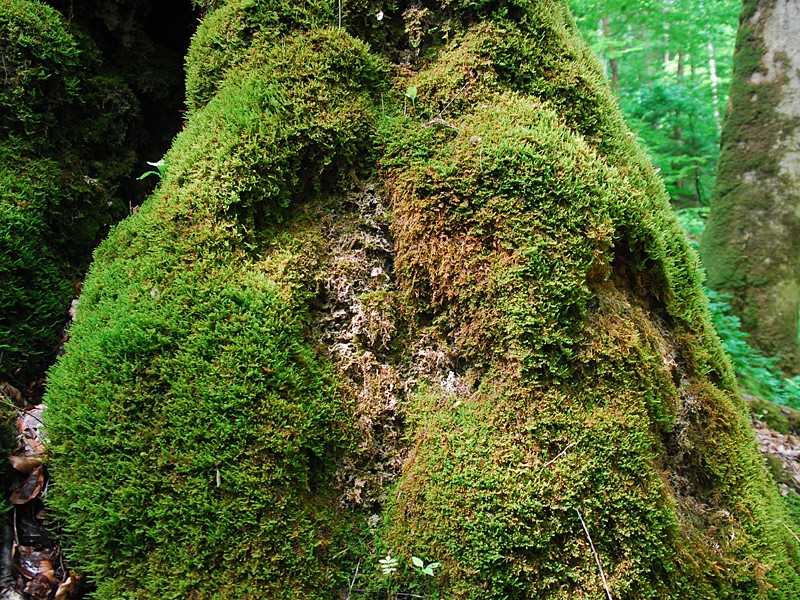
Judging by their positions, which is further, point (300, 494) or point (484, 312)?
point (484, 312)

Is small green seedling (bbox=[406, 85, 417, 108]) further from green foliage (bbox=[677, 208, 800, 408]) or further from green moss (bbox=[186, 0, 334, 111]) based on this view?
green foliage (bbox=[677, 208, 800, 408])

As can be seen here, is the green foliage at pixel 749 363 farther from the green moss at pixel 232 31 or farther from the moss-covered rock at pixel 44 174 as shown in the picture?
the moss-covered rock at pixel 44 174

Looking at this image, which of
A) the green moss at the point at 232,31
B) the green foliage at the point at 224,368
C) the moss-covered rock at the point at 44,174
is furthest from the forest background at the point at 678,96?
the moss-covered rock at the point at 44,174

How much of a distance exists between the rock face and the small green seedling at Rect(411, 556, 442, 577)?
1.7 inches

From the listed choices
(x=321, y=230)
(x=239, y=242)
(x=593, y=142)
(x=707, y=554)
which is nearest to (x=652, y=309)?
(x=593, y=142)

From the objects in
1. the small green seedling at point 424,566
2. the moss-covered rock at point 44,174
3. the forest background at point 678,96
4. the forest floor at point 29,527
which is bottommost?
the forest floor at point 29,527

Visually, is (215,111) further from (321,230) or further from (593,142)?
(593,142)

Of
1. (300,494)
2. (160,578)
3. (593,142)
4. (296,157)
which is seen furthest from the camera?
(593,142)

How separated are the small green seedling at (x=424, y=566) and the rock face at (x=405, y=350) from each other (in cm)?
4

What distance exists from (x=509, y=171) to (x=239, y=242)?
1.53m

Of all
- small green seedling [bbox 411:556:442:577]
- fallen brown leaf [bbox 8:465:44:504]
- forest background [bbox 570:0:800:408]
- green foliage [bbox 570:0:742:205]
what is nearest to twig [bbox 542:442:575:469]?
small green seedling [bbox 411:556:442:577]

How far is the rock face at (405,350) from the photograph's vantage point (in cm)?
216

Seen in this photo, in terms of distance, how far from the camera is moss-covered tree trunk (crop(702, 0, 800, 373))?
20.1 ft

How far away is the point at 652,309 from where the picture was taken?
2807mm
